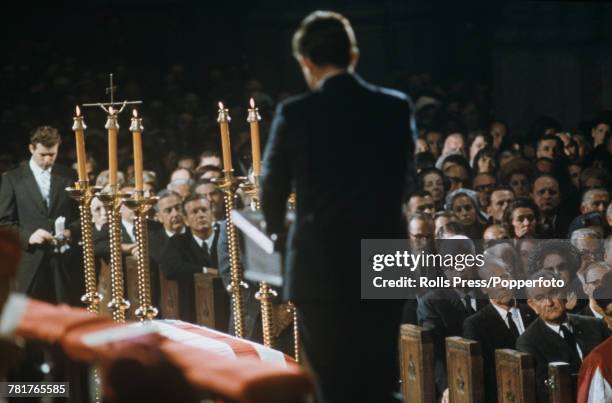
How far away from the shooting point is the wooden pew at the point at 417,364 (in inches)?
245

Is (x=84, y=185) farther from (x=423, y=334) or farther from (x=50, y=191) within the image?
(x=50, y=191)

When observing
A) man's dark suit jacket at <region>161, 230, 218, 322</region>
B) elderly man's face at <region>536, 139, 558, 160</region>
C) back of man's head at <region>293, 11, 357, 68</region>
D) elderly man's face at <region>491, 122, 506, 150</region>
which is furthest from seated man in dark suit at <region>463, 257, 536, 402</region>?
elderly man's face at <region>491, 122, 506, 150</region>

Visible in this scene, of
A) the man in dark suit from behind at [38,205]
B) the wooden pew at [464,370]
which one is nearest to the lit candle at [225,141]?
the wooden pew at [464,370]

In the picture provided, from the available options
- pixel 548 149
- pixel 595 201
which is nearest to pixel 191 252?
pixel 595 201

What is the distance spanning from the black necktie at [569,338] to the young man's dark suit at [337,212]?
2.90 metres

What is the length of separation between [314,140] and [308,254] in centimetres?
33

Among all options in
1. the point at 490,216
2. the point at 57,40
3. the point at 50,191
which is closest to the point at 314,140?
the point at 50,191

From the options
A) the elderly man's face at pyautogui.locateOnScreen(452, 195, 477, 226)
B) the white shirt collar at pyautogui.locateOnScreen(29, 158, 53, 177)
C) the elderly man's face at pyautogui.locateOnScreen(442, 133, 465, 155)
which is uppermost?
the elderly man's face at pyautogui.locateOnScreen(442, 133, 465, 155)

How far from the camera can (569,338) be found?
660 centimetres

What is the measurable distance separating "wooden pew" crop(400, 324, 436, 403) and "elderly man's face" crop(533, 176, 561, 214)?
274 cm

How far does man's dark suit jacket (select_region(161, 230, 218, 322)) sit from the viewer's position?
26.0 ft

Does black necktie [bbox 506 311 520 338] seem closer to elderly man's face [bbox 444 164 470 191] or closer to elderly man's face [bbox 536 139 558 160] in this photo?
elderly man's face [bbox 444 164 470 191]

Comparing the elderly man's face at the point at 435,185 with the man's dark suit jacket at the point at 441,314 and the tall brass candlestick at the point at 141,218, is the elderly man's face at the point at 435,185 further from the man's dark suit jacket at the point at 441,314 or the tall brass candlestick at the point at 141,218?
the tall brass candlestick at the point at 141,218

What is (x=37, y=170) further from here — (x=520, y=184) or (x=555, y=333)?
(x=520, y=184)
